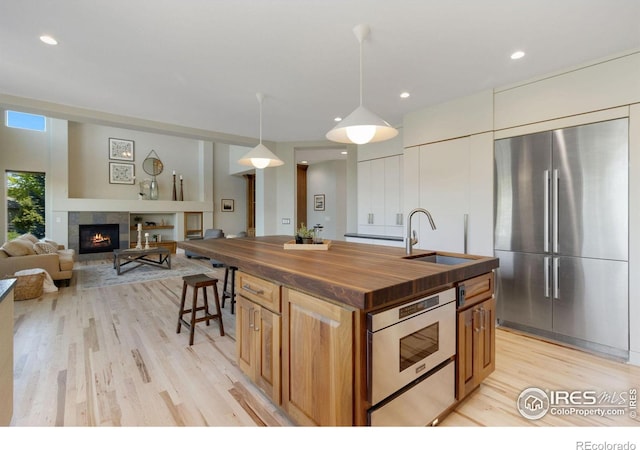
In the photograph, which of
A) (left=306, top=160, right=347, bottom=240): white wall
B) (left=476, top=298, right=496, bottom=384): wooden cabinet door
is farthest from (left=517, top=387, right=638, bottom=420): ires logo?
(left=306, top=160, right=347, bottom=240): white wall

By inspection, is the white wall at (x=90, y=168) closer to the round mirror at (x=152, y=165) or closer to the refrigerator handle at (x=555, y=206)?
the round mirror at (x=152, y=165)

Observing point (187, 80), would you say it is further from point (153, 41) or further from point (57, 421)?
point (57, 421)

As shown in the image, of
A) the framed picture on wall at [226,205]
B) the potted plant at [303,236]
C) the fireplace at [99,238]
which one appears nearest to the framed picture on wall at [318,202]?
the framed picture on wall at [226,205]

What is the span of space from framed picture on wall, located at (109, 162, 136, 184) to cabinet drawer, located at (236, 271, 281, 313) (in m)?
8.20

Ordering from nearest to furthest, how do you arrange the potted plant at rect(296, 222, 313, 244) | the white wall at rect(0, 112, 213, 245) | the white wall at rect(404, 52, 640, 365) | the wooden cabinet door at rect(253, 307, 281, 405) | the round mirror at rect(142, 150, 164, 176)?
the wooden cabinet door at rect(253, 307, 281, 405) → the white wall at rect(404, 52, 640, 365) → the potted plant at rect(296, 222, 313, 244) → the white wall at rect(0, 112, 213, 245) → the round mirror at rect(142, 150, 164, 176)

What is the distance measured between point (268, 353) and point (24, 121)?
28.6 feet

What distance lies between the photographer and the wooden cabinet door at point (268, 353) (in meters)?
1.71

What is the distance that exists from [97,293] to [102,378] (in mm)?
2835

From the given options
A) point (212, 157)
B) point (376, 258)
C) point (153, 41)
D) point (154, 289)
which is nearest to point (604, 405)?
point (376, 258)

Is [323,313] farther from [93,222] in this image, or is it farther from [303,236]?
[93,222]

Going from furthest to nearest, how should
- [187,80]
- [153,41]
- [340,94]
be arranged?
[340,94] < [187,80] < [153,41]

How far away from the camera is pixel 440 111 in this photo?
3703 mm

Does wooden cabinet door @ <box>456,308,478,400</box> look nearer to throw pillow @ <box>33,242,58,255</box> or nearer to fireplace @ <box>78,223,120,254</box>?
throw pillow @ <box>33,242,58,255</box>

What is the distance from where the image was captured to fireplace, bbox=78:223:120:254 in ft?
25.0
